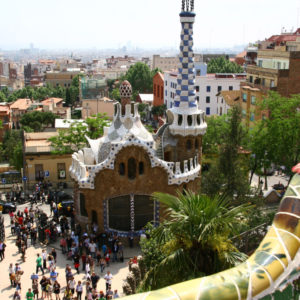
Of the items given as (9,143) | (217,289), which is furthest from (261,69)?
(217,289)

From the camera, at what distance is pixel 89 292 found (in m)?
18.3

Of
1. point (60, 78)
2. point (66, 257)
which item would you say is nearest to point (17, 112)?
point (66, 257)

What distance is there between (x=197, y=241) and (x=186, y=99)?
15930 millimetres

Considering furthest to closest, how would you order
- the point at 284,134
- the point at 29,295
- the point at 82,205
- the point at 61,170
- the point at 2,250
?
the point at 61,170
the point at 284,134
the point at 82,205
the point at 2,250
the point at 29,295

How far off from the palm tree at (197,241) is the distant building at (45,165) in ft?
88.4

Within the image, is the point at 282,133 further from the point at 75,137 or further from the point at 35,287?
the point at 35,287

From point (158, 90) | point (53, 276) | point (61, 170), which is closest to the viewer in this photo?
point (53, 276)

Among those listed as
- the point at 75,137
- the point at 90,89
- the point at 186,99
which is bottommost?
the point at 90,89

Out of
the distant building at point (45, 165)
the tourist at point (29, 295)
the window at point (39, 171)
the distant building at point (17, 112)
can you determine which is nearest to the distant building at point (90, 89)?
the distant building at point (17, 112)

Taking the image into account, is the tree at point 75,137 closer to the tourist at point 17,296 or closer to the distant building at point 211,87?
the tourist at point 17,296

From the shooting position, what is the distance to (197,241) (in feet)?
38.4

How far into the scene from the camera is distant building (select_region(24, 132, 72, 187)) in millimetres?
37469

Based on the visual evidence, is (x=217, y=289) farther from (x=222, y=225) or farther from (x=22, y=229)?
(x=22, y=229)

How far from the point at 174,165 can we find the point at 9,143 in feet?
118
